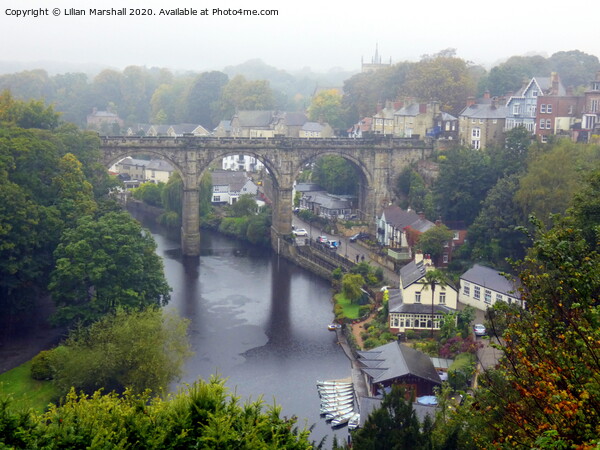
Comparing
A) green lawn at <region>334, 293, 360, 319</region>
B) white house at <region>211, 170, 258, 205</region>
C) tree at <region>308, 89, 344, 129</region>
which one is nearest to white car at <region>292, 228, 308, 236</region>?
green lawn at <region>334, 293, 360, 319</region>

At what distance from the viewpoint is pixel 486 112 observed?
226ft

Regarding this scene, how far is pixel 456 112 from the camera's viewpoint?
81.4 metres

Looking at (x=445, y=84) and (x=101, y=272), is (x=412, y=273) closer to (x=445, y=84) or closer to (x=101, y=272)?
(x=101, y=272)

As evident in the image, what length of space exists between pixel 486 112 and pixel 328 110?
43.8m

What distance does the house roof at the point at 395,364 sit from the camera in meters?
33.4

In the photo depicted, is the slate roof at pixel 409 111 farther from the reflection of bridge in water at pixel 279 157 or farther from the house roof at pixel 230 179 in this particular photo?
the house roof at pixel 230 179

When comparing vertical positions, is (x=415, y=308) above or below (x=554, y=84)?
below

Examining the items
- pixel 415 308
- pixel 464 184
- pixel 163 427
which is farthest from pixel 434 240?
pixel 163 427

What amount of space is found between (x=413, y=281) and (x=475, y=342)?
19.3 ft

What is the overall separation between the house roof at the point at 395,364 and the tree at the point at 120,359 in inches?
345

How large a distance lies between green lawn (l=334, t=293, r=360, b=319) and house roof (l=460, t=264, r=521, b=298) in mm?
6964

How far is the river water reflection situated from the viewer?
1479 inches

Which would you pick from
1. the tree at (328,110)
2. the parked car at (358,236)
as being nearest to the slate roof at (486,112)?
the parked car at (358,236)

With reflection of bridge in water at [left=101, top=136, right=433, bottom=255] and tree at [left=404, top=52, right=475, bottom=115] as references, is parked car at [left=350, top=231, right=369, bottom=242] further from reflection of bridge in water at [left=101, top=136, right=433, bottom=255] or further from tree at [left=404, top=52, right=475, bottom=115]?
tree at [left=404, top=52, right=475, bottom=115]
